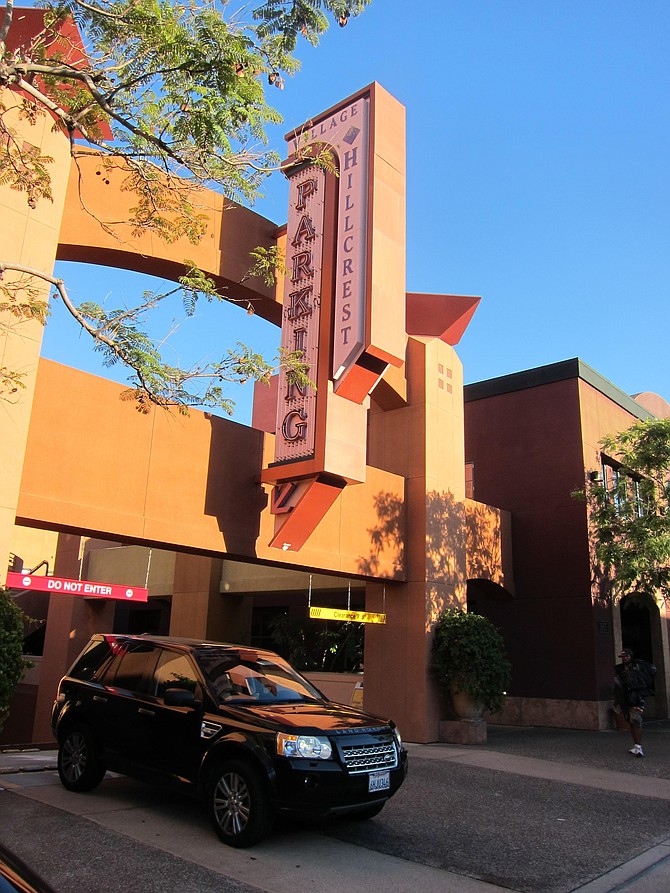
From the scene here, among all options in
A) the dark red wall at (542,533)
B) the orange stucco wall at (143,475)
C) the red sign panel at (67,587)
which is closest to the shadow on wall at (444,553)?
the orange stucco wall at (143,475)

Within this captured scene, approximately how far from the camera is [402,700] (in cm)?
1489

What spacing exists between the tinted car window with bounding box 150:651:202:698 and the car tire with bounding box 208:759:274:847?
1.01 m

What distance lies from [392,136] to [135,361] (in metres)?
8.59

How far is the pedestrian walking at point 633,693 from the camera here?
13266 millimetres

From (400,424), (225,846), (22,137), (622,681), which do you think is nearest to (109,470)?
(22,137)

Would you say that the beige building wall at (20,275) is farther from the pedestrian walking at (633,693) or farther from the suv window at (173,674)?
the pedestrian walking at (633,693)

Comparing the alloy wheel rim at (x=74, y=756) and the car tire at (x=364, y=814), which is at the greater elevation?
the alloy wheel rim at (x=74, y=756)

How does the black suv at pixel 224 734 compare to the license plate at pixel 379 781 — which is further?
the license plate at pixel 379 781

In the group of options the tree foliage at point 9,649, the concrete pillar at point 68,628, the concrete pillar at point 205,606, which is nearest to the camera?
the tree foliage at point 9,649

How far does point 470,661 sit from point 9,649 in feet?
30.2

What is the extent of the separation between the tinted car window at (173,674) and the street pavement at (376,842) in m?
1.21

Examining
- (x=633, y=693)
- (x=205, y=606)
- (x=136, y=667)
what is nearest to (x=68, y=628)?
(x=205, y=606)

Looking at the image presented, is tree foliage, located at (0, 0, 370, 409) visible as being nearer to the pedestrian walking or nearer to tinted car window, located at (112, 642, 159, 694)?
tinted car window, located at (112, 642, 159, 694)

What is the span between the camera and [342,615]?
13.2 meters
